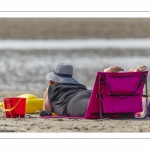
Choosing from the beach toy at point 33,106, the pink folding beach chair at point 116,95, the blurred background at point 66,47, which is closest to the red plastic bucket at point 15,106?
the beach toy at point 33,106

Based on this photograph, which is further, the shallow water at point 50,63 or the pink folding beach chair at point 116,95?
the shallow water at point 50,63

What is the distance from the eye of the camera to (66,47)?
18.8 metres

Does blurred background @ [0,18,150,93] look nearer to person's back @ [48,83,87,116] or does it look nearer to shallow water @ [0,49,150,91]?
shallow water @ [0,49,150,91]

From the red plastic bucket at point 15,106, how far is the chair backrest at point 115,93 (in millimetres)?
786

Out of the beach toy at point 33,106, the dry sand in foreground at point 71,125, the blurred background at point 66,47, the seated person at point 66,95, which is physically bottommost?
the dry sand in foreground at point 71,125

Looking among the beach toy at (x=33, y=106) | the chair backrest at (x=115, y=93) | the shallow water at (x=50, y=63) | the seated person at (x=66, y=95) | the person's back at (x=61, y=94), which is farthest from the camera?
the shallow water at (x=50, y=63)

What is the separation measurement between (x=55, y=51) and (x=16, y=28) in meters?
5.05

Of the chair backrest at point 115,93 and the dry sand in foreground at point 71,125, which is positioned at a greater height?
the chair backrest at point 115,93

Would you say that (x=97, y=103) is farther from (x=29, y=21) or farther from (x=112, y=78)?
(x=29, y=21)

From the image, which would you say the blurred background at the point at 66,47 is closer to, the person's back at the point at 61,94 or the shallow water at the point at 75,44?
the shallow water at the point at 75,44

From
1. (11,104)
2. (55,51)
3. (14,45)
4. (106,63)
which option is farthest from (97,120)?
(14,45)

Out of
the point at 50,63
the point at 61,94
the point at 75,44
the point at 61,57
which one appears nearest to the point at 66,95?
the point at 61,94

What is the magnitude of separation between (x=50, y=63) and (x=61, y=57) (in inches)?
44.4

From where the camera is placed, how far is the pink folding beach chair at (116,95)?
7.26 m
